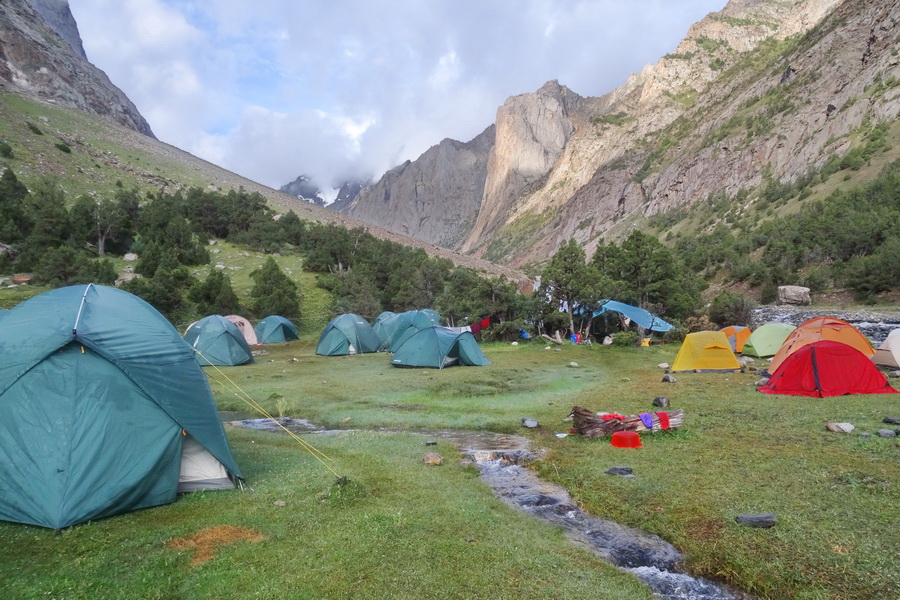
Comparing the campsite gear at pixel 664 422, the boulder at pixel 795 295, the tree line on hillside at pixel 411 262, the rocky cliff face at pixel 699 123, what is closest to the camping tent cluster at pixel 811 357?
the campsite gear at pixel 664 422

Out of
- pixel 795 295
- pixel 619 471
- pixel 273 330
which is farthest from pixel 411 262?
pixel 619 471

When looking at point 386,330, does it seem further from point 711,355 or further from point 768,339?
point 768,339

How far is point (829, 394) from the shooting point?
13164 mm

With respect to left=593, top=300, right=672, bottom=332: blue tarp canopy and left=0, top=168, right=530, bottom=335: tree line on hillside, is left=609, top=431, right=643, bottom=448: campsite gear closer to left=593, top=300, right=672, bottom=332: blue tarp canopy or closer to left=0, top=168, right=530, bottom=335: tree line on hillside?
left=593, top=300, right=672, bottom=332: blue tarp canopy

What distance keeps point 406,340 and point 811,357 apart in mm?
15697

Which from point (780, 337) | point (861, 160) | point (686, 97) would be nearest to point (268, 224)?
point (780, 337)

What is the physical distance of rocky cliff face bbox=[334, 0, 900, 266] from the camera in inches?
2461

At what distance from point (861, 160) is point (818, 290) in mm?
22578

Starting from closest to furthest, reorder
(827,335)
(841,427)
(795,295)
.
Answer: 1. (841,427)
2. (827,335)
3. (795,295)

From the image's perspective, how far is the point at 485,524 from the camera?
661 centimetres

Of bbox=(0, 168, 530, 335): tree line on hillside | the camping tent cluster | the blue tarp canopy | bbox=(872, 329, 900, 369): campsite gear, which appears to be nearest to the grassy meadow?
the camping tent cluster

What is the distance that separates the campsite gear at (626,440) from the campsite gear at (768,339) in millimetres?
16263

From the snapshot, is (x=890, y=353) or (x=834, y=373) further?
(x=890, y=353)

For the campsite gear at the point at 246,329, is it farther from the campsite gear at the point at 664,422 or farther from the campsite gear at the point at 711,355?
the campsite gear at the point at 664,422
